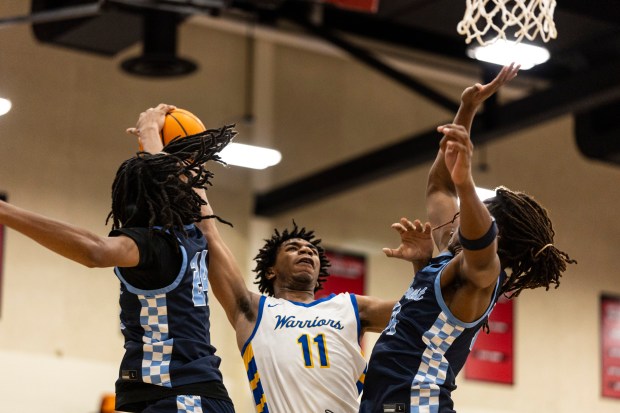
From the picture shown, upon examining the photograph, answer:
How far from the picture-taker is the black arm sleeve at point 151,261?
15.6ft

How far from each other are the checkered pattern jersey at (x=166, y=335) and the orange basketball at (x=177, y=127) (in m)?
0.96

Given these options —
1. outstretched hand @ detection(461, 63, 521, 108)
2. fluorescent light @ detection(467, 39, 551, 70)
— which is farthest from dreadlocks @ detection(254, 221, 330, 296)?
fluorescent light @ detection(467, 39, 551, 70)

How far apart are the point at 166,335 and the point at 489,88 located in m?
Result: 1.85

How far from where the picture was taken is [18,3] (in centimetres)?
1398

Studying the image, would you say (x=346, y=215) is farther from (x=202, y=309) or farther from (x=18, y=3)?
(x=202, y=309)

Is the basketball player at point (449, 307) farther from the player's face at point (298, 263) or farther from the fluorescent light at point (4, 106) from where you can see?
the fluorescent light at point (4, 106)

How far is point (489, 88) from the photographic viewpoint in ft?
17.3

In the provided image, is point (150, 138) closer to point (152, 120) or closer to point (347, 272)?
point (152, 120)

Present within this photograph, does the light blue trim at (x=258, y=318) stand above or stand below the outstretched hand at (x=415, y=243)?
below

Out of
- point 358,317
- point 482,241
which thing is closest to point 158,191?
point 482,241

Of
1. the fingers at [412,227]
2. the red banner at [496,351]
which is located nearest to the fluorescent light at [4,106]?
the red banner at [496,351]

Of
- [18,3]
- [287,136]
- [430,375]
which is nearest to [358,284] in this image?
[287,136]

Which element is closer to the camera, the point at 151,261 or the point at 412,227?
the point at 151,261

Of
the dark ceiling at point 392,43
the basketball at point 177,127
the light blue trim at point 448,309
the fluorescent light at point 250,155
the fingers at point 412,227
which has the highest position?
the dark ceiling at point 392,43
